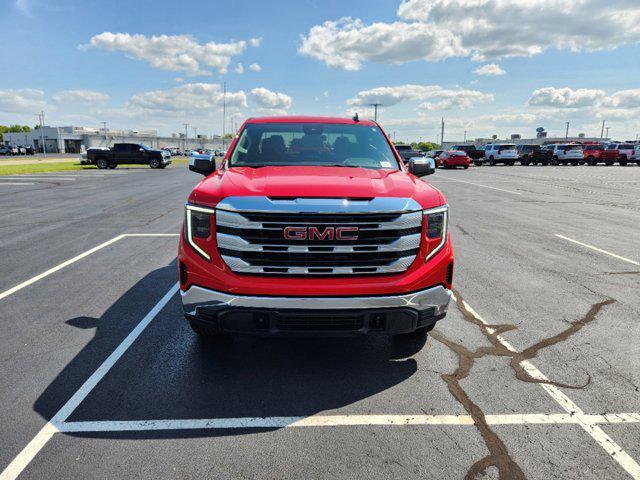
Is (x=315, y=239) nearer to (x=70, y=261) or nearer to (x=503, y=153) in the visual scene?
(x=70, y=261)

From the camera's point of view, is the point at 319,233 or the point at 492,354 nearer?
the point at 319,233

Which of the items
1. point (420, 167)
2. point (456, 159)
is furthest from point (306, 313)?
point (456, 159)

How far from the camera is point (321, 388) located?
324 centimetres

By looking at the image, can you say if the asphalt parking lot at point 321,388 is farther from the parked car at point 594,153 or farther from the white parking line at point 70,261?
the parked car at point 594,153

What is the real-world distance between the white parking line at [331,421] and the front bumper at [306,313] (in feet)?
1.82

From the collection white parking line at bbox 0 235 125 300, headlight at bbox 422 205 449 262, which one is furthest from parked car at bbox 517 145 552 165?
headlight at bbox 422 205 449 262

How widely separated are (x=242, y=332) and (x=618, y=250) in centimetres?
730

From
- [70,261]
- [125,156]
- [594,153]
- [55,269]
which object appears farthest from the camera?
[594,153]

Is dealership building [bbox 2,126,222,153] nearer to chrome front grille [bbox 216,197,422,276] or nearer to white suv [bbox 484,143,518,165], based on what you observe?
white suv [bbox 484,143,518,165]

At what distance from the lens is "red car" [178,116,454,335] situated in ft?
9.93

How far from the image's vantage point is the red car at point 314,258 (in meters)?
3.03

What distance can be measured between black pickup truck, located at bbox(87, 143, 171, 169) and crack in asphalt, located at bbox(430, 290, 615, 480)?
34.9m

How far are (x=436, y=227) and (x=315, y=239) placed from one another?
3.06 ft

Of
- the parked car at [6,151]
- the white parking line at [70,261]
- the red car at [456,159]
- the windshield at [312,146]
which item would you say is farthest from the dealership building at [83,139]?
the windshield at [312,146]
